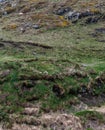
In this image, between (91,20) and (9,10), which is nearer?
(91,20)

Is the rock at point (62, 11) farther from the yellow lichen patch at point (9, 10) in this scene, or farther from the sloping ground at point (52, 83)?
the sloping ground at point (52, 83)

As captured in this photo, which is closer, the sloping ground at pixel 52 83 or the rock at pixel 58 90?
the sloping ground at pixel 52 83

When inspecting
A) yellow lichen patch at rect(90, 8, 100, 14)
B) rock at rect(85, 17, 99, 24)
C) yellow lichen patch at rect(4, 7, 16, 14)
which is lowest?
yellow lichen patch at rect(4, 7, 16, 14)

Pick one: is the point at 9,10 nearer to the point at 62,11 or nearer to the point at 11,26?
the point at 62,11

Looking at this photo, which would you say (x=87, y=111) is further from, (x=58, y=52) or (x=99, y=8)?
(x=99, y=8)

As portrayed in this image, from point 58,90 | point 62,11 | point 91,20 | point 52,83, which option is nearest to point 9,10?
point 62,11

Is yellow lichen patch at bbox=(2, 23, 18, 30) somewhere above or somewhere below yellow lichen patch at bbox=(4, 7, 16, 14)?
above

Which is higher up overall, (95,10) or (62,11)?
(95,10)

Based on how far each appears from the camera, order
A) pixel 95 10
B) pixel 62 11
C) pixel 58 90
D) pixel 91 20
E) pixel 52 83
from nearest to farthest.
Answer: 1. pixel 58 90
2. pixel 52 83
3. pixel 91 20
4. pixel 95 10
5. pixel 62 11

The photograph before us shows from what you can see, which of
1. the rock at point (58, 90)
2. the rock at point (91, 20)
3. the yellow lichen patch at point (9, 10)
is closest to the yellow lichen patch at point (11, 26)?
the rock at point (91, 20)

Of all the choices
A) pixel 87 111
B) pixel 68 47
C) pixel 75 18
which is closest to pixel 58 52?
pixel 68 47

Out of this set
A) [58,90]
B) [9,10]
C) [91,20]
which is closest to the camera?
[58,90]

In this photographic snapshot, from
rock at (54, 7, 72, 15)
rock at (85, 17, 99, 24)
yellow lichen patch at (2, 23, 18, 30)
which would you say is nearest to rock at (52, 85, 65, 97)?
rock at (85, 17, 99, 24)

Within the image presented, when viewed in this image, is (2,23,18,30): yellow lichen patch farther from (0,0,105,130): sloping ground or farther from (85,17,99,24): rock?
(85,17,99,24): rock
